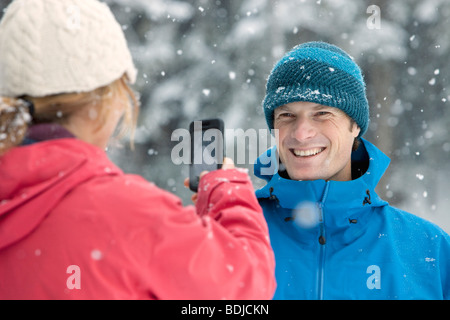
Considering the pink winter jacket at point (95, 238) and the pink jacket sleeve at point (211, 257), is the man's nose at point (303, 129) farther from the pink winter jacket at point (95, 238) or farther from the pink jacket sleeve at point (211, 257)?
the pink winter jacket at point (95, 238)

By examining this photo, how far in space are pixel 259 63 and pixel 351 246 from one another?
20.9 feet

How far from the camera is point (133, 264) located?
4.33ft

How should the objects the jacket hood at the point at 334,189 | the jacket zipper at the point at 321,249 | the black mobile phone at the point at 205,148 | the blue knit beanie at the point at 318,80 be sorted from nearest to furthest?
the black mobile phone at the point at 205,148
the jacket zipper at the point at 321,249
the jacket hood at the point at 334,189
the blue knit beanie at the point at 318,80

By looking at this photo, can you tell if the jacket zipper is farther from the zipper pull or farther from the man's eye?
the man's eye

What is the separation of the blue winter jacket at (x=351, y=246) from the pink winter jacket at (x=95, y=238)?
93cm

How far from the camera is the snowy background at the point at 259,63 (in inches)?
302

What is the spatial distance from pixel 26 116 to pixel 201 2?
24.0 ft

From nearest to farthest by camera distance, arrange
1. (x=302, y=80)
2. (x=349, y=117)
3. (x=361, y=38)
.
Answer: (x=302, y=80) → (x=349, y=117) → (x=361, y=38)

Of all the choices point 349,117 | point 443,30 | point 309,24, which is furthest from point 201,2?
point 349,117

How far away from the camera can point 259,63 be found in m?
8.34

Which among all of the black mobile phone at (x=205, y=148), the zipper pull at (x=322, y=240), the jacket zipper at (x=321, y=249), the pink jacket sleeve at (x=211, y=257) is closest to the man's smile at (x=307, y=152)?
the jacket zipper at (x=321, y=249)

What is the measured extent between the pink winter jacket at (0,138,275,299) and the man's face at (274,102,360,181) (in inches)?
48.7

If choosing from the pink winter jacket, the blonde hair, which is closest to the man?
the pink winter jacket
